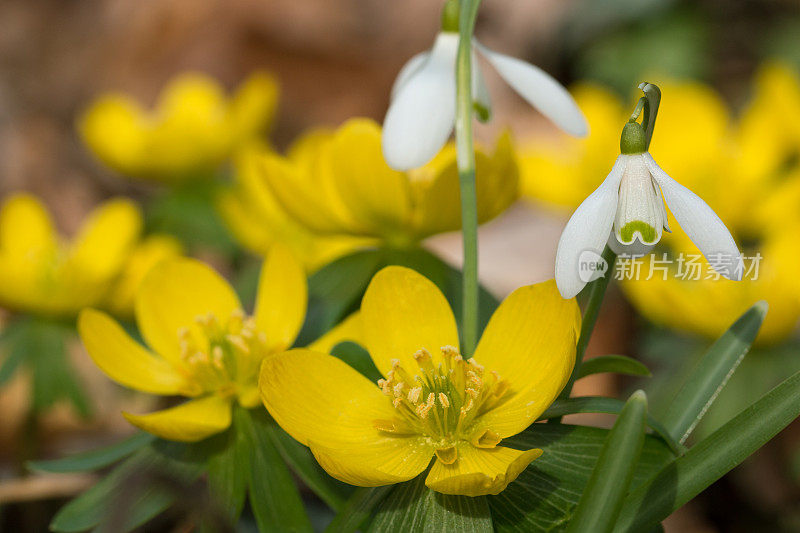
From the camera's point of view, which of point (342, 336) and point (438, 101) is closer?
point (438, 101)

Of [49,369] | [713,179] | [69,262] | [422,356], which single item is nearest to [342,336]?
[422,356]

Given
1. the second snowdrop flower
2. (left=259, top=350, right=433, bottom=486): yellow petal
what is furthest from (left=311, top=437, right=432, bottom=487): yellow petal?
the second snowdrop flower

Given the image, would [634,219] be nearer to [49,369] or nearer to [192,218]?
[49,369]

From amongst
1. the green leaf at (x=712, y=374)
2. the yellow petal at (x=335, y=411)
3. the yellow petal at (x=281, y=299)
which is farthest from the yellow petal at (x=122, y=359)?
the green leaf at (x=712, y=374)

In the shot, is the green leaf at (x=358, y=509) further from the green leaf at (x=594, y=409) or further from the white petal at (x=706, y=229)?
the white petal at (x=706, y=229)

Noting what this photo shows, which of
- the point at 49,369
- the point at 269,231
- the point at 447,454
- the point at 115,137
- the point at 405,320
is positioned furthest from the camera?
the point at 115,137
